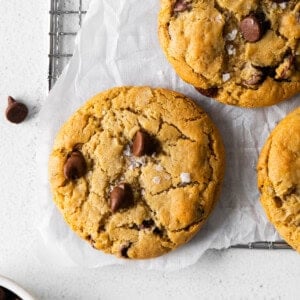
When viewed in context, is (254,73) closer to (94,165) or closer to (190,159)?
(190,159)

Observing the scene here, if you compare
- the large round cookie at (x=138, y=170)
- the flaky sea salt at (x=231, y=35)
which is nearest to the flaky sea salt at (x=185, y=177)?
the large round cookie at (x=138, y=170)

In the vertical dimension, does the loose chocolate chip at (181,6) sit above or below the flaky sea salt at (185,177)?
above

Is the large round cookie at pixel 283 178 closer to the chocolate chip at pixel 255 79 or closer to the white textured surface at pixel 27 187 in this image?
the chocolate chip at pixel 255 79

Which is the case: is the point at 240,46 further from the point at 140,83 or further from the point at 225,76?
the point at 140,83

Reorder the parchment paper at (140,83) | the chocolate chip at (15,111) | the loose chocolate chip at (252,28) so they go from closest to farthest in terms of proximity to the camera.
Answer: the loose chocolate chip at (252,28) < the parchment paper at (140,83) < the chocolate chip at (15,111)

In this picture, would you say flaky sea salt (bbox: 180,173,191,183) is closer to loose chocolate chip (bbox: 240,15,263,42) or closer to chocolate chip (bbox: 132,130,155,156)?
chocolate chip (bbox: 132,130,155,156)

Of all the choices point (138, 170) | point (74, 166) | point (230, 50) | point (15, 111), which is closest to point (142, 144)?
point (138, 170)
